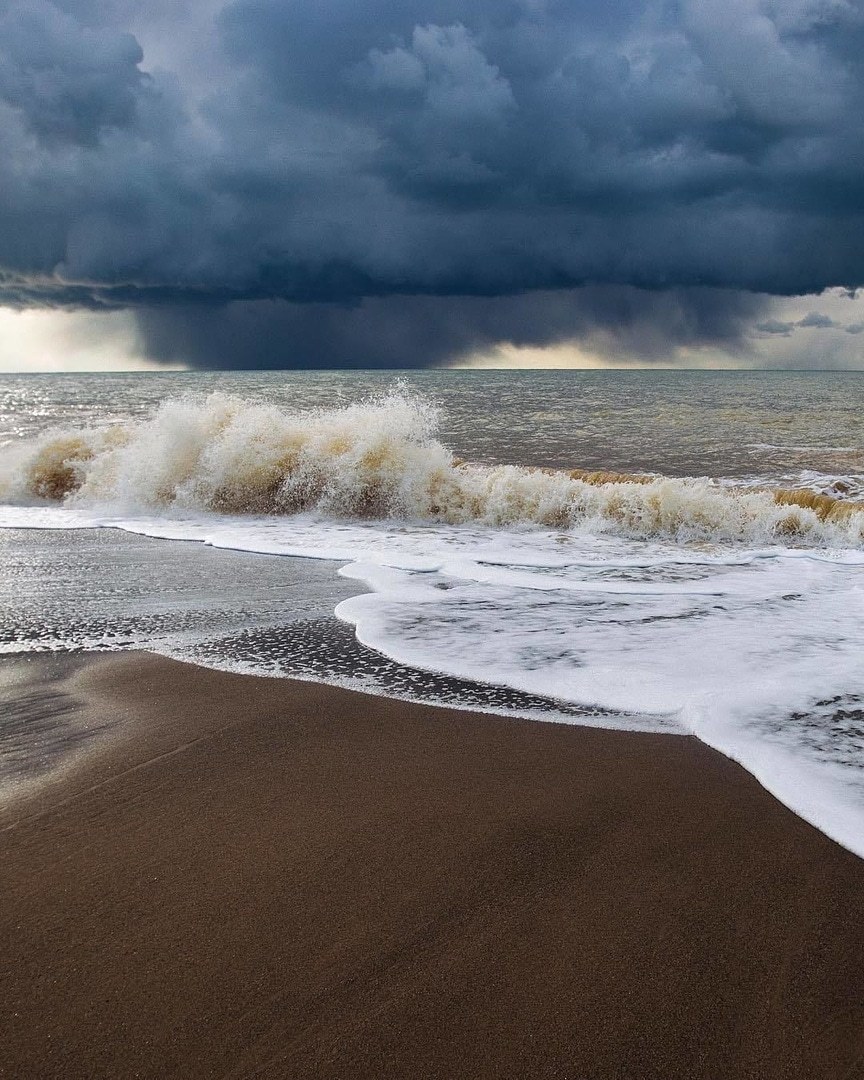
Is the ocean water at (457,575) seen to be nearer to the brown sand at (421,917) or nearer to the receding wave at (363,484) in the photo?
the receding wave at (363,484)

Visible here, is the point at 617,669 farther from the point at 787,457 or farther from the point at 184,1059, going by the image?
the point at 787,457

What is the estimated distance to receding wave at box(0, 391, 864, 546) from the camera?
9180 millimetres

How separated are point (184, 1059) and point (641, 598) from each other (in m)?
4.49

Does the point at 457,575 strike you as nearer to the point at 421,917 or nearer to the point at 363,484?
the point at 421,917

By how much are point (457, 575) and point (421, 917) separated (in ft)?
14.3

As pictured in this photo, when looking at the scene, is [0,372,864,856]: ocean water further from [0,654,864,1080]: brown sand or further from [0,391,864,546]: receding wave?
[0,654,864,1080]: brown sand

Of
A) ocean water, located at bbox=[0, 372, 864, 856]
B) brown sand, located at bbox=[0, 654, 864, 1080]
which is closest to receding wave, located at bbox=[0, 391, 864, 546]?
ocean water, located at bbox=[0, 372, 864, 856]

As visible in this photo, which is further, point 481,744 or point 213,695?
point 213,695

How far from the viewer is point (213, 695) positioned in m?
3.45

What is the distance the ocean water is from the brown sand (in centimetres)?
42

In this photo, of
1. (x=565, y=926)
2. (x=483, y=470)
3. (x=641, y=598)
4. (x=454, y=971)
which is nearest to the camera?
(x=454, y=971)

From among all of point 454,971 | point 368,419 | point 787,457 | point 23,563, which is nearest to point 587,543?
point 368,419

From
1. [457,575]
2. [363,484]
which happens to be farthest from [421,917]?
[363,484]

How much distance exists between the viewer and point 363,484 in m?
10.6
